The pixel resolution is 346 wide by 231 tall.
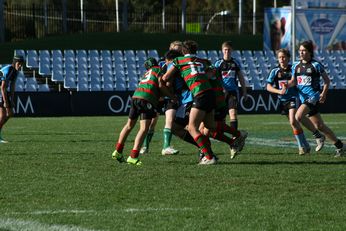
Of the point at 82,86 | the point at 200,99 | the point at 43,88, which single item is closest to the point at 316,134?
the point at 200,99

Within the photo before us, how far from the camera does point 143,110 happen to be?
12.8 meters

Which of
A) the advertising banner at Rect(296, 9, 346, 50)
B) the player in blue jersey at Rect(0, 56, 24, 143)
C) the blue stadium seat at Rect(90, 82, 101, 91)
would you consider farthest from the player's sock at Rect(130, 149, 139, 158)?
the advertising banner at Rect(296, 9, 346, 50)

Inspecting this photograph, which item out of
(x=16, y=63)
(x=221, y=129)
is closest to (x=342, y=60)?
(x=16, y=63)

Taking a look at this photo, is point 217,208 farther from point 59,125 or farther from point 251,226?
point 59,125

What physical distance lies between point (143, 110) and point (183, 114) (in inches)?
42.7

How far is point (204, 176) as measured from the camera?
11.3m

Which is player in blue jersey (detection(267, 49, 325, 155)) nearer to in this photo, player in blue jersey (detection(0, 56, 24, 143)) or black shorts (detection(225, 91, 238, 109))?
black shorts (detection(225, 91, 238, 109))

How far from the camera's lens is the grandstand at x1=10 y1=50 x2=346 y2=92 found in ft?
115

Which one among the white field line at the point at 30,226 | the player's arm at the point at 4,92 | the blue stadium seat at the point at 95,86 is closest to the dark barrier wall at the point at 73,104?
the blue stadium seat at the point at 95,86

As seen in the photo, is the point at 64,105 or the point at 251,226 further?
the point at 64,105

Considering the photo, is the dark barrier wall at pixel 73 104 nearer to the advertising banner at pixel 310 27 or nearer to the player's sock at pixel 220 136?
the advertising banner at pixel 310 27

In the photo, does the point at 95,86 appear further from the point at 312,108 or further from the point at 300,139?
the point at 312,108

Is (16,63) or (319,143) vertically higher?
(16,63)

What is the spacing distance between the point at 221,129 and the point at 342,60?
1076 inches
